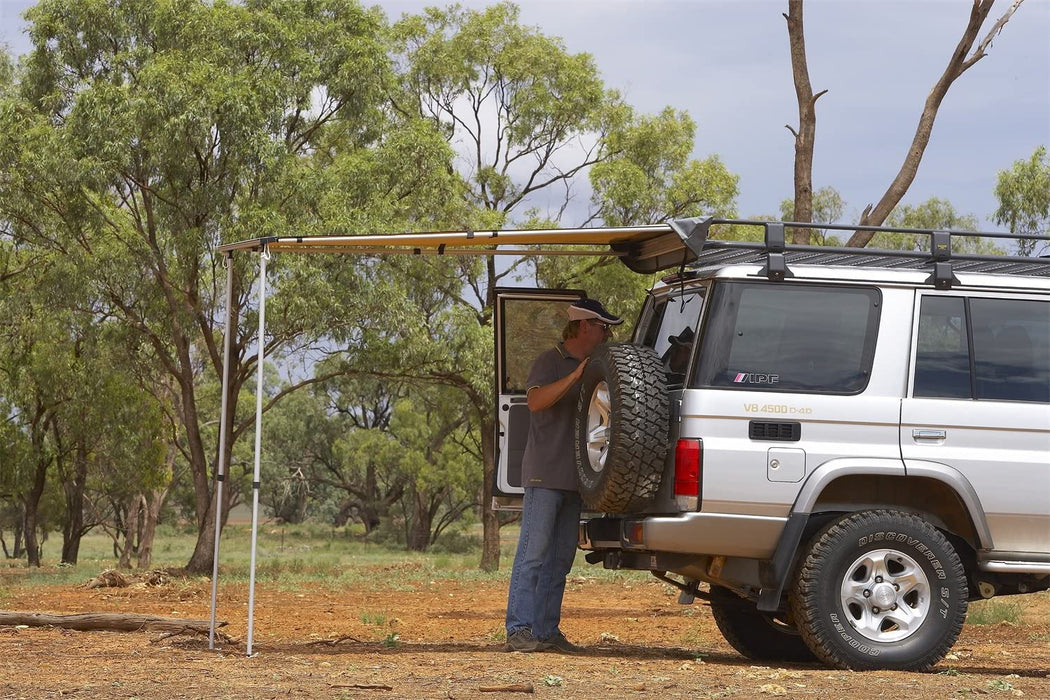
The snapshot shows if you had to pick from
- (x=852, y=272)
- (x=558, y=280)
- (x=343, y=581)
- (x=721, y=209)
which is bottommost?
(x=343, y=581)

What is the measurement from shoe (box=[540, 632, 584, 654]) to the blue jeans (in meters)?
0.03

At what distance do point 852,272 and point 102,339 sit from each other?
17463 millimetres

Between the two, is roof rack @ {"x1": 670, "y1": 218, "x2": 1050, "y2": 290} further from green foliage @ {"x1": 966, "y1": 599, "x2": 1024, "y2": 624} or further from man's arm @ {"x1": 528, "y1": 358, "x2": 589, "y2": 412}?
green foliage @ {"x1": 966, "y1": 599, "x2": 1024, "y2": 624}

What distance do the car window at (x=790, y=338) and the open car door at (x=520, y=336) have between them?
194 centimetres

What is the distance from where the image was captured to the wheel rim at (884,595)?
6777mm

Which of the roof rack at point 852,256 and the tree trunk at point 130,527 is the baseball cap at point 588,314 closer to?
the roof rack at point 852,256

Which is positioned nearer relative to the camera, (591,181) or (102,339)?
(102,339)

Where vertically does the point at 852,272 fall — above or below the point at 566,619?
above

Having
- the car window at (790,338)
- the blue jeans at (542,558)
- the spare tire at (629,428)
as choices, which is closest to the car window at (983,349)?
the car window at (790,338)

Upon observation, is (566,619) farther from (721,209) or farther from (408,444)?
(408,444)

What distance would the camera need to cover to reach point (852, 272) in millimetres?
7035

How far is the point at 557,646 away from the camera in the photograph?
25.5 ft

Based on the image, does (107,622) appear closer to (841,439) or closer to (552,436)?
(552,436)

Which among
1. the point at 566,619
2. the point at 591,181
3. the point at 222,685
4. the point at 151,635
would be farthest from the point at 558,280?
the point at 222,685
